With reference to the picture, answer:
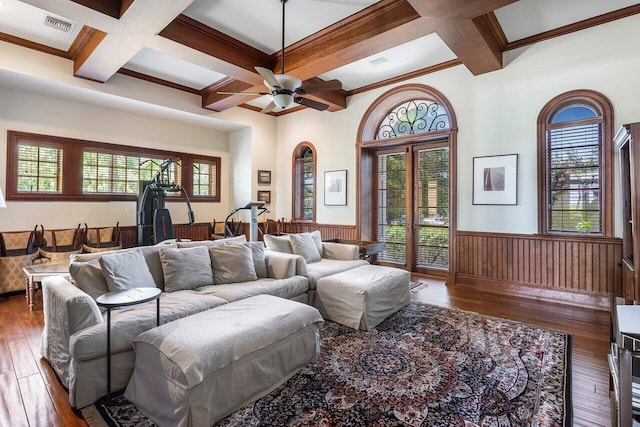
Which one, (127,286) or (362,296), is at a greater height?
(127,286)

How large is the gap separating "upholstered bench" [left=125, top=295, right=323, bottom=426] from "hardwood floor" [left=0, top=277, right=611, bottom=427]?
49 centimetres

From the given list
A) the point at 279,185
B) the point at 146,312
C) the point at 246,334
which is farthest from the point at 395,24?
the point at 279,185

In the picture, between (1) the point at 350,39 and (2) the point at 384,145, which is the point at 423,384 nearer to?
(1) the point at 350,39

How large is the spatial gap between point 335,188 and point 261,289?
3.79m

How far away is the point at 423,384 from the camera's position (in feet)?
7.62

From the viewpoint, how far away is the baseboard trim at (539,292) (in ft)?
13.2

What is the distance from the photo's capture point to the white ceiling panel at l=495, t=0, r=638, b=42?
3.68m

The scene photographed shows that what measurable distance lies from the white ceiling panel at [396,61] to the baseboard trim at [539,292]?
3.36 meters

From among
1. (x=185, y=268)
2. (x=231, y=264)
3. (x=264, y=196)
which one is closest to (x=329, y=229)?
(x=264, y=196)

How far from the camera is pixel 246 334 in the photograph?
2131 millimetres

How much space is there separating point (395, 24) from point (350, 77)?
224 centimetres

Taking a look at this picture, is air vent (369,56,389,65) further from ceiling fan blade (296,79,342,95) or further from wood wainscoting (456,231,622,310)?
wood wainscoting (456,231,622,310)

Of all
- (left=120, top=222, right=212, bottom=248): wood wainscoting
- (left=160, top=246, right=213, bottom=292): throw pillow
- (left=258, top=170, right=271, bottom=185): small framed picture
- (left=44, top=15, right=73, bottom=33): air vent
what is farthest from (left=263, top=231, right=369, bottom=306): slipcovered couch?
(left=44, top=15, right=73, bottom=33): air vent

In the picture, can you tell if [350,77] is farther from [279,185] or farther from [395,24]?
[279,185]
